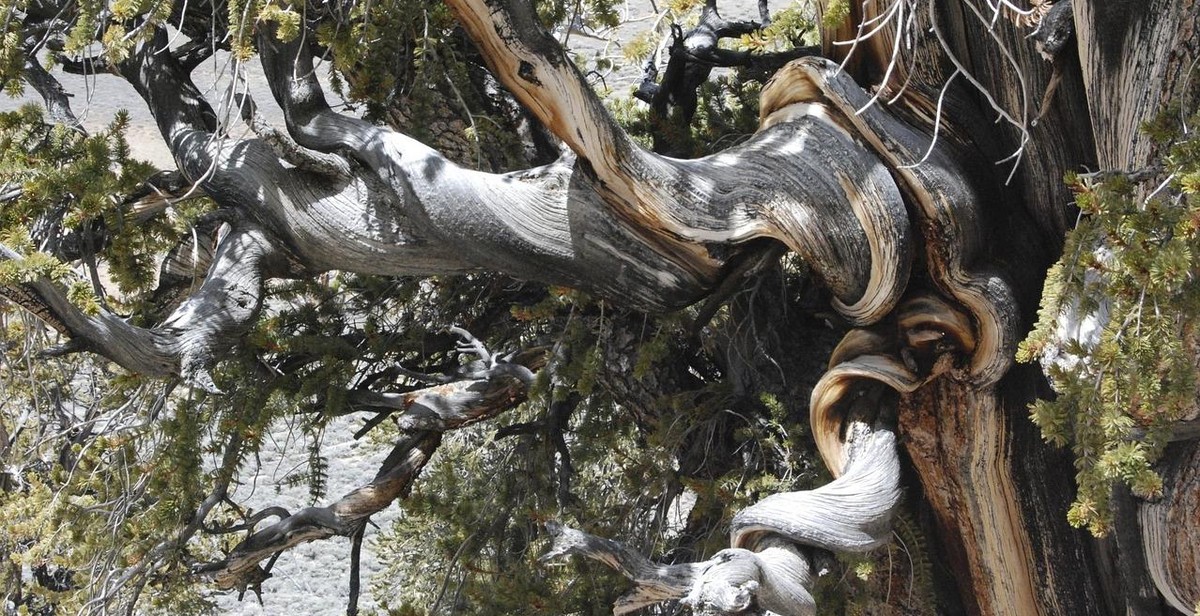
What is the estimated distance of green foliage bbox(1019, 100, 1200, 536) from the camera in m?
1.80

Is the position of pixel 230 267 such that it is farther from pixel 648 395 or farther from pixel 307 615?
pixel 307 615

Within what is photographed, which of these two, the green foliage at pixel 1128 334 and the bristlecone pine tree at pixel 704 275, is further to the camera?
the bristlecone pine tree at pixel 704 275

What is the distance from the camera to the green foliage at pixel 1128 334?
1799 mm

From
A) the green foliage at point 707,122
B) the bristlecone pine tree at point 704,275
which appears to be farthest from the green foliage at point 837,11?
the green foliage at point 707,122

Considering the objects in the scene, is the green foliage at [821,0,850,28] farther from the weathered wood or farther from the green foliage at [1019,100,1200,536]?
the weathered wood

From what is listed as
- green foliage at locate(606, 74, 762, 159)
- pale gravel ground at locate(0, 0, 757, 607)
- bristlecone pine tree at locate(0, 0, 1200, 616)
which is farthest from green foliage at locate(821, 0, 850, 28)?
pale gravel ground at locate(0, 0, 757, 607)

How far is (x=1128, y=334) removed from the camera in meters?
1.91

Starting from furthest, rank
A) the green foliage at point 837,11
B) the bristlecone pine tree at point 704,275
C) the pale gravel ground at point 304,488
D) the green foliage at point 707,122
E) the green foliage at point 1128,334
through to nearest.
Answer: the pale gravel ground at point 304,488 → the green foliage at point 707,122 → the green foliage at point 837,11 → the bristlecone pine tree at point 704,275 → the green foliage at point 1128,334

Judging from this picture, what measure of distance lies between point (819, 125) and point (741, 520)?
88 cm

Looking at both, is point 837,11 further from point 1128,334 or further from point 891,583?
point 891,583

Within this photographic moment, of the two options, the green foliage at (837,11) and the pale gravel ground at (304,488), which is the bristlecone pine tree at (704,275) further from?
the pale gravel ground at (304,488)

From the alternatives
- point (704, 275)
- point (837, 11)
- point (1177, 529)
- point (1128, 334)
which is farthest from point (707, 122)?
point (1128, 334)

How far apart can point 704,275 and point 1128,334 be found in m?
1.10

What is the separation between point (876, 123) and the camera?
269 centimetres
